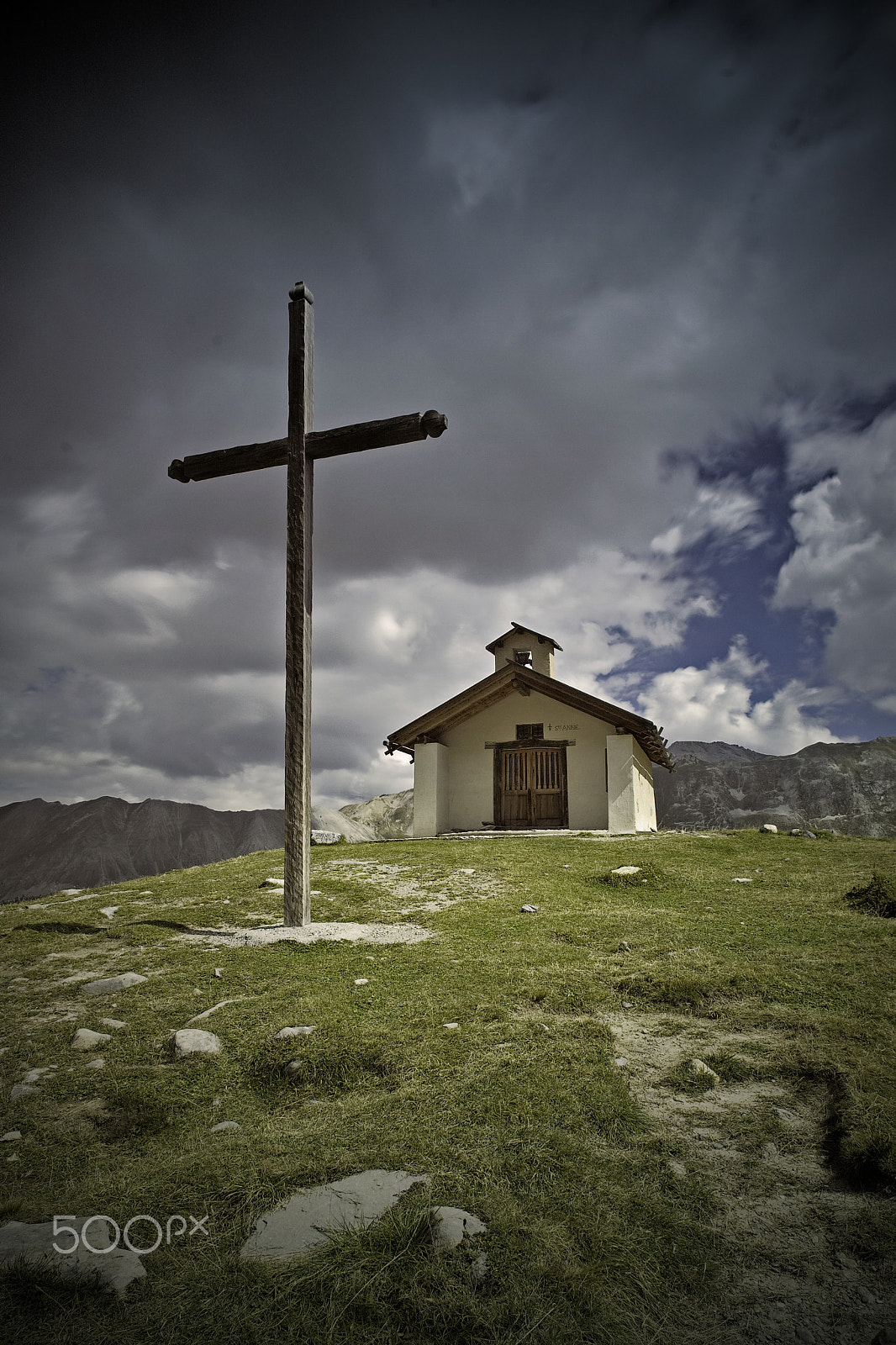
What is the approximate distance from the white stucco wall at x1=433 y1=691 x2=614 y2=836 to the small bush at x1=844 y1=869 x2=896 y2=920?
11.1 meters

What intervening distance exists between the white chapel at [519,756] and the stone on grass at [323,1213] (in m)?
16.5

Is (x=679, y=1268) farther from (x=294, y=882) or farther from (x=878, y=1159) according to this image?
(x=294, y=882)

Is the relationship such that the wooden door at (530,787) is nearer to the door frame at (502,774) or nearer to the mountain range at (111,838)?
the door frame at (502,774)

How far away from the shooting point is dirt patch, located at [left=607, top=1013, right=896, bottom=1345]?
6.61 ft

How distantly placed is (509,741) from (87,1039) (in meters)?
16.3

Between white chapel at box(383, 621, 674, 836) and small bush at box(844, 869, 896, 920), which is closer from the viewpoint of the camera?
small bush at box(844, 869, 896, 920)

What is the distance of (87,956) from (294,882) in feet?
6.80

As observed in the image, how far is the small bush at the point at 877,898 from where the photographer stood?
719 centimetres

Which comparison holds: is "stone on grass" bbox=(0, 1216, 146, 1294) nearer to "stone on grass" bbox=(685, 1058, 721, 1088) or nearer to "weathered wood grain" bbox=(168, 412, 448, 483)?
"stone on grass" bbox=(685, 1058, 721, 1088)

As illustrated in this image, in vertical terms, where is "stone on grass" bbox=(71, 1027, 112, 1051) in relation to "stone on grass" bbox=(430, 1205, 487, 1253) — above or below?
below

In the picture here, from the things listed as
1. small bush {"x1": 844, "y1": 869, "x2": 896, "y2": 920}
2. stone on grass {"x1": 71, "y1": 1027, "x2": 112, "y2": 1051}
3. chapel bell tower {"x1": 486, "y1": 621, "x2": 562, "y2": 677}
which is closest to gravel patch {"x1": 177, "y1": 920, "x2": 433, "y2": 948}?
stone on grass {"x1": 71, "y1": 1027, "x2": 112, "y2": 1051}

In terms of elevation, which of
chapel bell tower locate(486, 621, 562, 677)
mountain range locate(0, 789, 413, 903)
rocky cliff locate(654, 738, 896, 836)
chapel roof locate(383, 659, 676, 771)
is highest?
chapel bell tower locate(486, 621, 562, 677)

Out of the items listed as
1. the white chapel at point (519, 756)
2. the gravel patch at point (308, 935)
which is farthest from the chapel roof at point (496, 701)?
the gravel patch at point (308, 935)

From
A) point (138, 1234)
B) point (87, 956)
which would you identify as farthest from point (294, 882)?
point (138, 1234)
